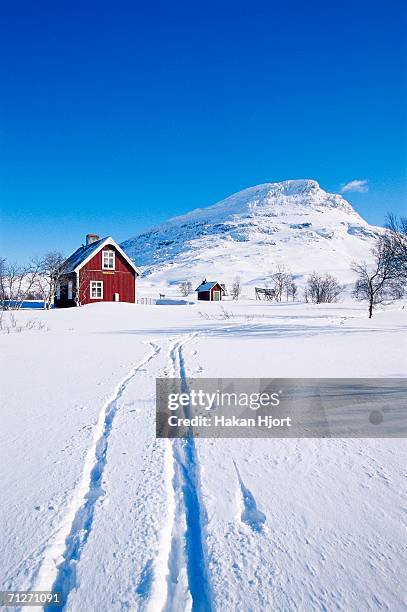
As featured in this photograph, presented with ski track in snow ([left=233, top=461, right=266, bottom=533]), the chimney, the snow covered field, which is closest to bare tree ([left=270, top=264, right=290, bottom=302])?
the chimney

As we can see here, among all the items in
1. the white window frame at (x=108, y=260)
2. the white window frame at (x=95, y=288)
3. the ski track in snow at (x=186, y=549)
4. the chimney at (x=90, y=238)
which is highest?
the chimney at (x=90, y=238)

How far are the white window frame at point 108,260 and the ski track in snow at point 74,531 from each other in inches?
1097

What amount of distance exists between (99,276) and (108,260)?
1.70 meters

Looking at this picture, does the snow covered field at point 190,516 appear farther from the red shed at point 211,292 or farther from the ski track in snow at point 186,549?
the red shed at point 211,292

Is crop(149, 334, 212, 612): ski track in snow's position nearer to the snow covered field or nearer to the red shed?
the snow covered field

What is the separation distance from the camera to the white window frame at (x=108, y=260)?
99.5 feet

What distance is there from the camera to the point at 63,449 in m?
3.84

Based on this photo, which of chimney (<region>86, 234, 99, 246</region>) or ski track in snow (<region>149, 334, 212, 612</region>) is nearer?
ski track in snow (<region>149, 334, 212, 612</region>)

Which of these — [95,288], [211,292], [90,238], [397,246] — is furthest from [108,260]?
[211,292]

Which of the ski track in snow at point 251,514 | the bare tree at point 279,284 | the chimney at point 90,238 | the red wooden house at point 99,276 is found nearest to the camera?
the ski track in snow at point 251,514

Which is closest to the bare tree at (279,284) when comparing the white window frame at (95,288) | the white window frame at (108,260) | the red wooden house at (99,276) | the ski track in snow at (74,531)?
the red wooden house at (99,276)

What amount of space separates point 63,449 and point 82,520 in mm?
1357

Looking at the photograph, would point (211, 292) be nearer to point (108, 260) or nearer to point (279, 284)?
point (279, 284)

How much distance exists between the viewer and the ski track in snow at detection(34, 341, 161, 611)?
2.13 metres
